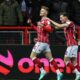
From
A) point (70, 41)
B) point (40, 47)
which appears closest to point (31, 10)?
point (40, 47)

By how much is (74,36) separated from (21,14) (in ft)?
8.17

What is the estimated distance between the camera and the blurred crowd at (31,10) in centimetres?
1697

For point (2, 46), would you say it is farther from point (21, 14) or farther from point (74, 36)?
point (74, 36)

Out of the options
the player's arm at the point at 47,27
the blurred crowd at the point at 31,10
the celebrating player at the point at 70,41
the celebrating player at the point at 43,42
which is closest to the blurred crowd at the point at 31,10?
the blurred crowd at the point at 31,10

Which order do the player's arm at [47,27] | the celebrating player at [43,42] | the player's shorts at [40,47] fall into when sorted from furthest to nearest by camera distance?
the player's shorts at [40,47] → the celebrating player at [43,42] → the player's arm at [47,27]

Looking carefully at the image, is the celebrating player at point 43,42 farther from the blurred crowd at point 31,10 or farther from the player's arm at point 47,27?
the blurred crowd at point 31,10

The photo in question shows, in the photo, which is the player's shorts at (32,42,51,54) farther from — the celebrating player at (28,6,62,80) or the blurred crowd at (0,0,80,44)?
the blurred crowd at (0,0,80,44)

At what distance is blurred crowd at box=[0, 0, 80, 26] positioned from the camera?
16969 mm

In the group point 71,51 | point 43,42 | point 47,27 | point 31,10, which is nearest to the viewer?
point 47,27

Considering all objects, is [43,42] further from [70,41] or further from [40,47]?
[70,41]

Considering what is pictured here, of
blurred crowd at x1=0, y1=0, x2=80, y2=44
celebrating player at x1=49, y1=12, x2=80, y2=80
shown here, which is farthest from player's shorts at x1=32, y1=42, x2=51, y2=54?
blurred crowd at x1=0, y1=0, x2=80, y2=44

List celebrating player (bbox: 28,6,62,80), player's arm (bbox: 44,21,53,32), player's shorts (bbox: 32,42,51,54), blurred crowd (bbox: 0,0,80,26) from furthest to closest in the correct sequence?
blurred crowd (bbox: 0,0,80,26)
player's shorts (bbox: 32,42,51,54)
celebrating player (bbox: 28,6,62,80)
player's arm (bbox: 44,21,53,32)

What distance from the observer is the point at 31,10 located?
1738 centimetres

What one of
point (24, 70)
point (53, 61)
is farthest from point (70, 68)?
point (24, 70)
